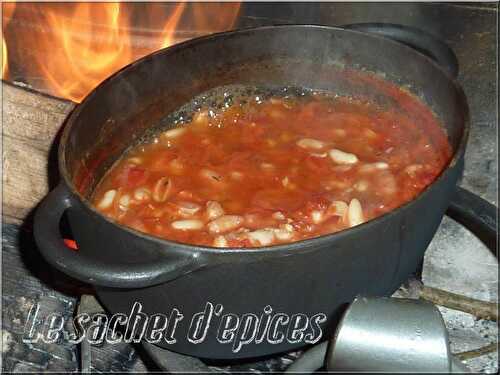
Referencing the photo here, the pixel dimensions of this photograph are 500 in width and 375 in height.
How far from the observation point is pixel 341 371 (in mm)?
1094

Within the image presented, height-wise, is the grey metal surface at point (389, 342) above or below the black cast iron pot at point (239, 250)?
above

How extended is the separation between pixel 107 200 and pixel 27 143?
652 millimetres

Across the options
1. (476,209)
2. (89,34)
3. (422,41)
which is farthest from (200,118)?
(89,34)

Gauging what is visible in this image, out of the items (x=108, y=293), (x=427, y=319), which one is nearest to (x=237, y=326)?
(x=108, y=293)

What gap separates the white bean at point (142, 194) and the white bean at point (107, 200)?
2.2 inches

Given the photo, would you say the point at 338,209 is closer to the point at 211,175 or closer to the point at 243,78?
the point at 211,175

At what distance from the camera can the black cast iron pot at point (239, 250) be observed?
1310mm

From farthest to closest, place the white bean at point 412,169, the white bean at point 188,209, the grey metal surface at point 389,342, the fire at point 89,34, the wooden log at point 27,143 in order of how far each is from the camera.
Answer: the fire at point 89,34
the wooden log at point 27,143
the white bean at point 412,169
the white bean at point 188,209
the grey metal surface at point 389,342

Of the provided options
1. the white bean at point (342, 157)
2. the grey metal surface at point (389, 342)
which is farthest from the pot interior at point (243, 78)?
the grey metal surface at point (389, 342)

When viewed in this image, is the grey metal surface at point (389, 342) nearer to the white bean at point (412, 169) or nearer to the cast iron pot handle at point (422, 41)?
the white bean at point (412, 169)

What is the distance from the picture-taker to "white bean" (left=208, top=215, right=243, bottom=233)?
5.24ft

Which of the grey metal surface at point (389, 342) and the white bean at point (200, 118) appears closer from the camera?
the grey metal surface at point (389, 342)

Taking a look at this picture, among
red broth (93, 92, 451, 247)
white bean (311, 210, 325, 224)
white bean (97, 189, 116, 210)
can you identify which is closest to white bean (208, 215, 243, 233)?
red broth (93, 92, 451, 247)

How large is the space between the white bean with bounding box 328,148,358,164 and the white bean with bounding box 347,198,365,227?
200mm
